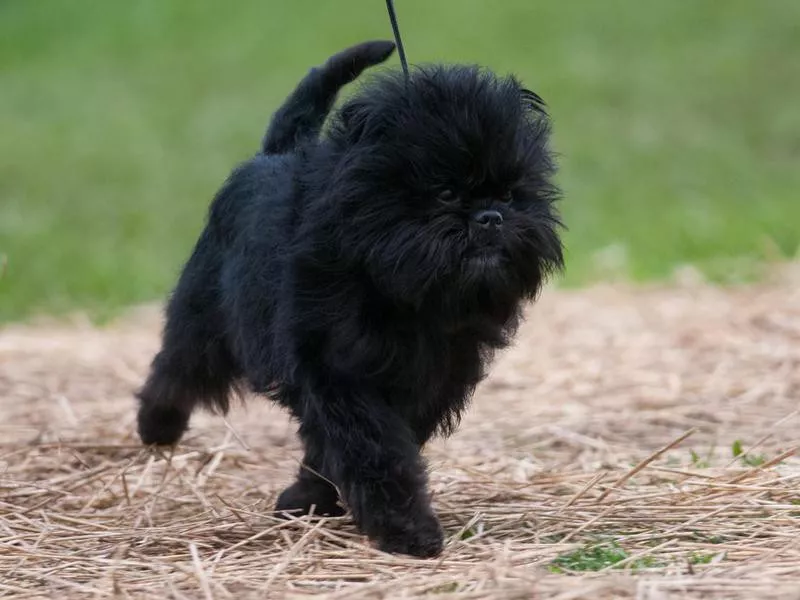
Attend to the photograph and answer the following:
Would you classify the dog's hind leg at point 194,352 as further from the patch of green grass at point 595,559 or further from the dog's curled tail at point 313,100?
the patch of green grass at point 595,559

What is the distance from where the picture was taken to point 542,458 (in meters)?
5.14

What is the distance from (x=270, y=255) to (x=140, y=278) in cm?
724

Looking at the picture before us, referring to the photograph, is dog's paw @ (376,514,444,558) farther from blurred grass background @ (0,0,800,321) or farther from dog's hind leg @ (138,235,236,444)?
blurred grass background @ (0,0,800,321)

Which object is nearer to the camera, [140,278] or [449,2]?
[140,278]

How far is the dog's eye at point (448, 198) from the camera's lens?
335 centimetres

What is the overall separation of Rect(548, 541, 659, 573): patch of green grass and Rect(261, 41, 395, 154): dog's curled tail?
1739 mm

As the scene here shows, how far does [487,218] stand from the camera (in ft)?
11.0

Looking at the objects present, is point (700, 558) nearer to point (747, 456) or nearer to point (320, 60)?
point (747, 456)

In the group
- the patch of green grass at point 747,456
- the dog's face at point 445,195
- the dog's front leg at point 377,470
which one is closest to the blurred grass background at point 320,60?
the patch of green grass at point 747,456

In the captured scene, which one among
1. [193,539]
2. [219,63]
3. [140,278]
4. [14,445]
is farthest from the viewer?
[219,63]

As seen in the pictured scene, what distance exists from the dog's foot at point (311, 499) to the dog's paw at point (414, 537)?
55 cm

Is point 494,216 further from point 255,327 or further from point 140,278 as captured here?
point 140,278

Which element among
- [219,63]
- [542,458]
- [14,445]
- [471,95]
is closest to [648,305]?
[542,458]

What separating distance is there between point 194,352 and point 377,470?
117 cm
